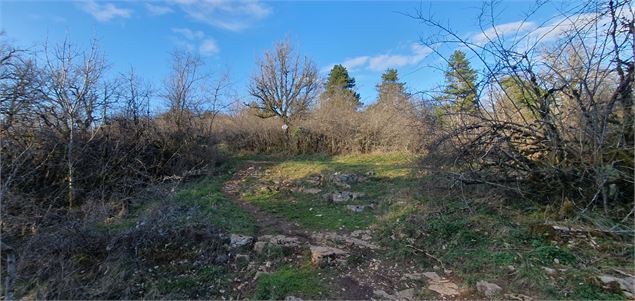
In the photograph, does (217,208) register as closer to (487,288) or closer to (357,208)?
(357,208)

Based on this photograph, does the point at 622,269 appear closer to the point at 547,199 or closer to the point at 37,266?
the point at 547,199

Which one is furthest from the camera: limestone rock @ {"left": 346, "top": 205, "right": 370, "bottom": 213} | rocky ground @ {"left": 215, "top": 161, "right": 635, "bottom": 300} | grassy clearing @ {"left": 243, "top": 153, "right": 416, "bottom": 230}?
limestone rock @ {"left": 346, "top": 205, "right": 370, "bottom": 213}

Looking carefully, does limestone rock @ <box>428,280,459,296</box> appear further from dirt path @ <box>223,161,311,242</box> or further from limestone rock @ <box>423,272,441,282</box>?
dirt path @ <box>223,161,311,242</box>

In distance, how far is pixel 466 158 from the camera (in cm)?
517

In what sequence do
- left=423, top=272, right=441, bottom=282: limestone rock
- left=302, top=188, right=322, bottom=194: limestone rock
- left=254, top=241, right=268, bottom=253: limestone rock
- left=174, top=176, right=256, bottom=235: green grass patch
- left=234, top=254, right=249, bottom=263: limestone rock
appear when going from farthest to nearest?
left=302, top=188, right=322, bottom=194: limestone rock, left=174, top=176, right=256, bottom=235: green grass patch, left=254, top=241, right=268, bottom=253: limestone rock, left=234, top=254, right=249, bottom=263: limestone rock, left=423, top=272, right=441, bottom=282: limestone rock

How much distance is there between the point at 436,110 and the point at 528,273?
3.40 metres

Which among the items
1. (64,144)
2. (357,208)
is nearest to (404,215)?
(357,208)

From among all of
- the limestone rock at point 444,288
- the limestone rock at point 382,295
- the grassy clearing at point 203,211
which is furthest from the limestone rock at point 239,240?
the limestone rock at point 444,288

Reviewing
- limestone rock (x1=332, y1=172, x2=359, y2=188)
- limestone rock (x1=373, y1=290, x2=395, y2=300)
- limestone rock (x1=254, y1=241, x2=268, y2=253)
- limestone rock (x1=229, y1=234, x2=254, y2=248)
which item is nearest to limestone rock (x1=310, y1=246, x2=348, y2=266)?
limestone rock (x1=254, y1=241, x2=268, y2=253)

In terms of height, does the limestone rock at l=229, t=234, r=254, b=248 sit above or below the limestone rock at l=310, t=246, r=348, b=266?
above

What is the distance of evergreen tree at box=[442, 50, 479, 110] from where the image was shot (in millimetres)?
5264

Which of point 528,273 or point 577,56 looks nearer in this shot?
point 528,273

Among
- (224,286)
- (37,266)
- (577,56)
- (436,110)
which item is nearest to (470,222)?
(436,110)

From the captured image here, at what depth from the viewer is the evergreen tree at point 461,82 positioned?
526 centimetres
